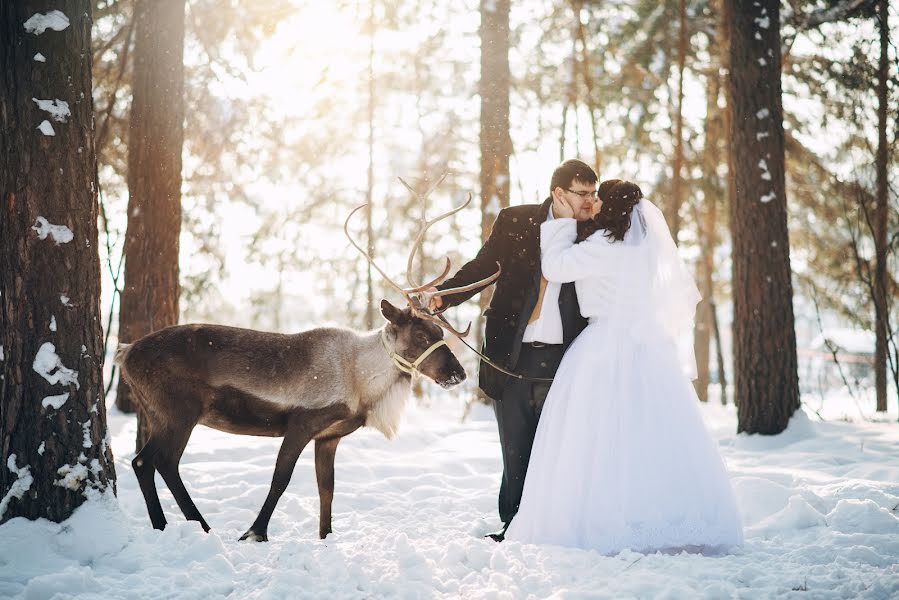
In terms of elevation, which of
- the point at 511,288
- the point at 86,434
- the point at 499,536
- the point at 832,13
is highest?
the point at 832,13

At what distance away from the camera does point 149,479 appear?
3852mm

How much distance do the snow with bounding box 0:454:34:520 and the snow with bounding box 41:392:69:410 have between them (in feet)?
0.86

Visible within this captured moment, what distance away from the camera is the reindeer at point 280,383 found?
3.90m

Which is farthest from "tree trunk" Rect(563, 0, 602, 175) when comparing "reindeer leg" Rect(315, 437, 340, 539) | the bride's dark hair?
"reindeer leg" Rect(315, 437, 340, 539)

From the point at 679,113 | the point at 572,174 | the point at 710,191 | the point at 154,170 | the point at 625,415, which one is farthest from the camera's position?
the point at 710,191

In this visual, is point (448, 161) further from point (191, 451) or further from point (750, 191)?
point (191, 451)

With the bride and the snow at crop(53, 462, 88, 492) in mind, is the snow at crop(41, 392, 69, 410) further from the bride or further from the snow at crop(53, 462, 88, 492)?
the bride

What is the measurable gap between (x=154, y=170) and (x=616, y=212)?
392 centimetres

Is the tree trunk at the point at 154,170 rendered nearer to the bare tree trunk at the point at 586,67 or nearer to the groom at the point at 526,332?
the groom at the point at 526,332

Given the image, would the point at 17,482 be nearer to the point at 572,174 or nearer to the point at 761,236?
the point at 572,174

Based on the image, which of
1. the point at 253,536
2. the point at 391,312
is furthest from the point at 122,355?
the point at 391,312

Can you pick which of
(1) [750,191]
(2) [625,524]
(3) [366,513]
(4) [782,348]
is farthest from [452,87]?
(2) [625,524]

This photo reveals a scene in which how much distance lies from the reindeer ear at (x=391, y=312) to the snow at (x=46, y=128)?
6.25ft

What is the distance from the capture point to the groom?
387 cm
